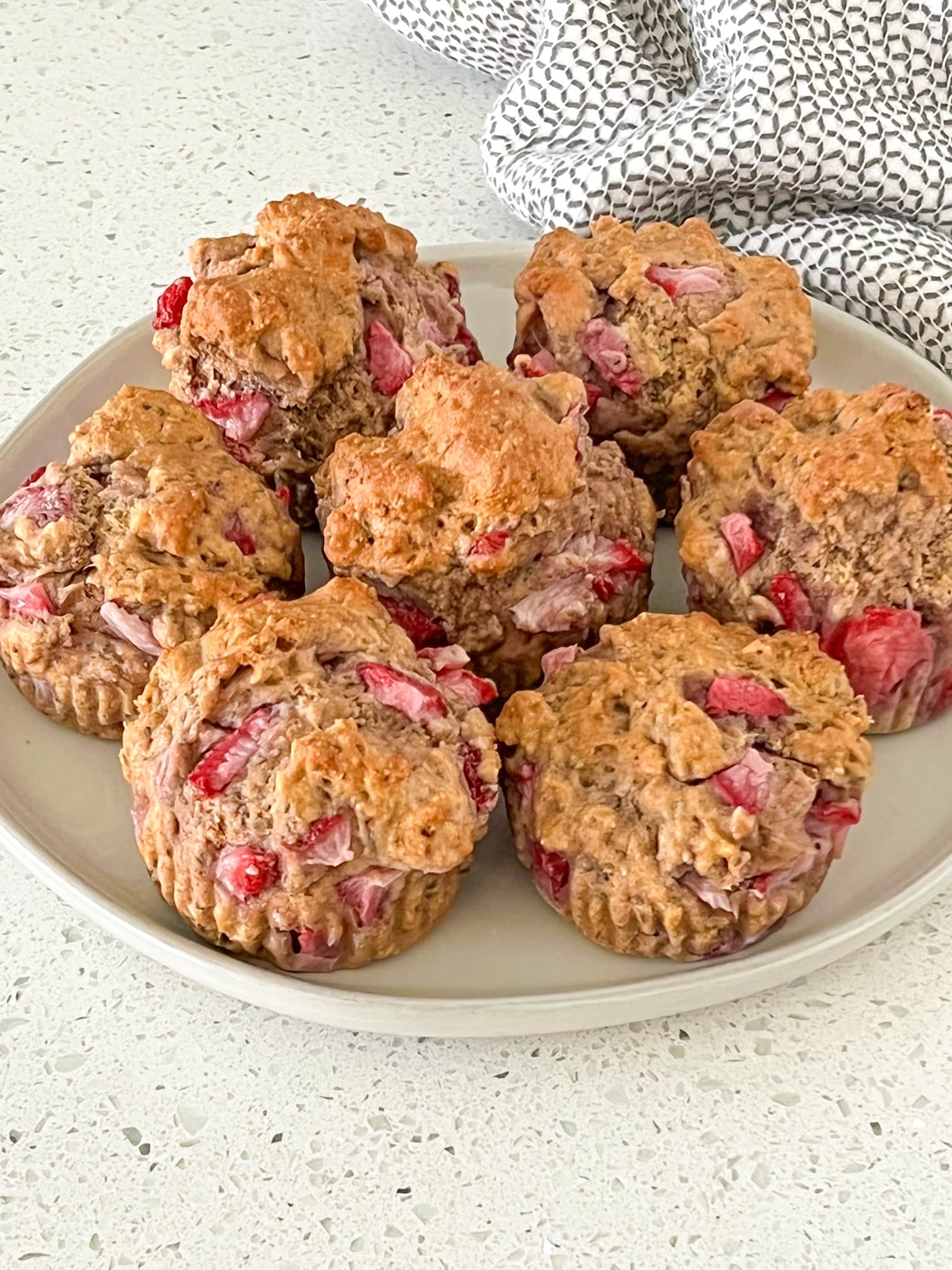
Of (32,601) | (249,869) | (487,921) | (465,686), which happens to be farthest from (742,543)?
(32,601)

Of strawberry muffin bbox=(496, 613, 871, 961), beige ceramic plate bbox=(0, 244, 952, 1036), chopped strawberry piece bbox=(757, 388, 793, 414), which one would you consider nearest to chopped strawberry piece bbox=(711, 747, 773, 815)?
strawberry muffin bbox=(496, 613, 871, 961)

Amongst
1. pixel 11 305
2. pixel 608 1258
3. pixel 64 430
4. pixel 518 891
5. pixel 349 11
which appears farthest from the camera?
pixel 349 11

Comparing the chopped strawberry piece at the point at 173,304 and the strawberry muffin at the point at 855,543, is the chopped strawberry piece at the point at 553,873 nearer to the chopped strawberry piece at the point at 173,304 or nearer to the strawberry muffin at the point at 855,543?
the strawberry muffin at the point at 855,543

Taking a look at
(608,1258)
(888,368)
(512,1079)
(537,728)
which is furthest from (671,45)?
(608,1258)

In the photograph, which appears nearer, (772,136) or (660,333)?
(660,333)

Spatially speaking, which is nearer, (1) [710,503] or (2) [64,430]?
(1) [710,503]

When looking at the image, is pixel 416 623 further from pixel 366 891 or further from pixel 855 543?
pixel 855 543

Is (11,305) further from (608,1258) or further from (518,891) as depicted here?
(608,1258)

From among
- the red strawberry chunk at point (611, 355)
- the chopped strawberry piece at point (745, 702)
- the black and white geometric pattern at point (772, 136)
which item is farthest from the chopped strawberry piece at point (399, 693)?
the black and white geometric pattern at point (772, 136)

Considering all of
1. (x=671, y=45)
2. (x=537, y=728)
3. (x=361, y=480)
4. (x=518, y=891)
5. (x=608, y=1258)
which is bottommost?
(x=608, y=1258)
